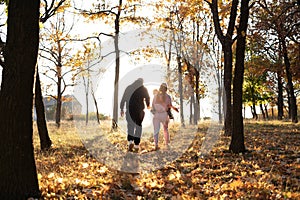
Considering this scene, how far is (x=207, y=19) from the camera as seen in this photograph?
32.2 m

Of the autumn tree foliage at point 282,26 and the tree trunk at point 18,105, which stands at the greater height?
the autumn tree foliage at point 282,26

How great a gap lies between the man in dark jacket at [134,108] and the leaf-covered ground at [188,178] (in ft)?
4.17

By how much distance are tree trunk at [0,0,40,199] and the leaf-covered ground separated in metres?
0.51

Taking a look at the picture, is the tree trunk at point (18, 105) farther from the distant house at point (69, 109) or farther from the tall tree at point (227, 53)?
the distant house at point (69, 109)

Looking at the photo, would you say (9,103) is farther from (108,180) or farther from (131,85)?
(131,85)

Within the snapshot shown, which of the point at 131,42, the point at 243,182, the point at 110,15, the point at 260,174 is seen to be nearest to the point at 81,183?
the point at 243,182

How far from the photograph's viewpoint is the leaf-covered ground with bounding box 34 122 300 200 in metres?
5.57

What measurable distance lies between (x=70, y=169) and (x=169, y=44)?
26850mm

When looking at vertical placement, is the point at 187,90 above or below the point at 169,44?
below

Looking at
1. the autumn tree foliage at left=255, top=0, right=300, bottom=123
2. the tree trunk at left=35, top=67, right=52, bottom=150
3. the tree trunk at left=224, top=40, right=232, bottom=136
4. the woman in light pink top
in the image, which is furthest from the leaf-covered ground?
the autumn tree foliage at left=255, top=0, right=300, bottom=123

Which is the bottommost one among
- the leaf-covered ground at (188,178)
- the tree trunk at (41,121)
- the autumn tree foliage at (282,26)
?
the leaf-covered ground at (188,178)

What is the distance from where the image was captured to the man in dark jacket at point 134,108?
9.95 m

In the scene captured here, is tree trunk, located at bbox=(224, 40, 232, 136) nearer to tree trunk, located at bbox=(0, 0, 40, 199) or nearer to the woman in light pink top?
the woman in light pink top

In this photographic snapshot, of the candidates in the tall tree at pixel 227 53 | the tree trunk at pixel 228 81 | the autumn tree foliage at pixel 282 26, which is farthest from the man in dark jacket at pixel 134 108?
the autumn tree foliage at pixel 282 26
